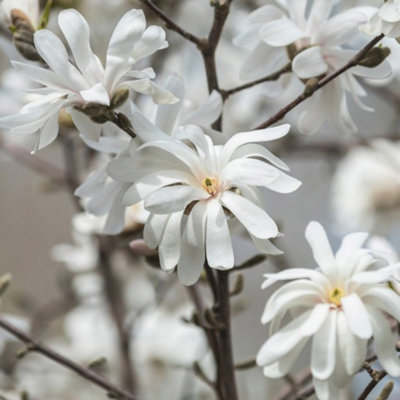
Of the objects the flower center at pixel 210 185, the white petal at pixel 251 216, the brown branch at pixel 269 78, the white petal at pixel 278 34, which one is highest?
the white petal at pixel 278 34

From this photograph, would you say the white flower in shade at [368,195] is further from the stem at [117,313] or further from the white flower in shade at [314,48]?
the white flower in shade at [314,48]

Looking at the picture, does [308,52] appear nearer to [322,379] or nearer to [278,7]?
[278,7]

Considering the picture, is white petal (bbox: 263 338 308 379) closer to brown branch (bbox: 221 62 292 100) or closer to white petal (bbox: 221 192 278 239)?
white petal (bbox: 221 192 278 239)

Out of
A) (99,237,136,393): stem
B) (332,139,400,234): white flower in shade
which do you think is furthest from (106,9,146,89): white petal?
(332,139,400,234): white flower in shade

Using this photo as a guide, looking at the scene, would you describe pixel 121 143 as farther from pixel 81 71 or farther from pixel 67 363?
pixel 67 363

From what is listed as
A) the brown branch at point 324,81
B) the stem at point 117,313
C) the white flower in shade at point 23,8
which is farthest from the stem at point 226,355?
the stem at point 117,313

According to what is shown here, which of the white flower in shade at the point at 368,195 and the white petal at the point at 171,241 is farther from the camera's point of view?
the white flower in shade at the point at 368,195
